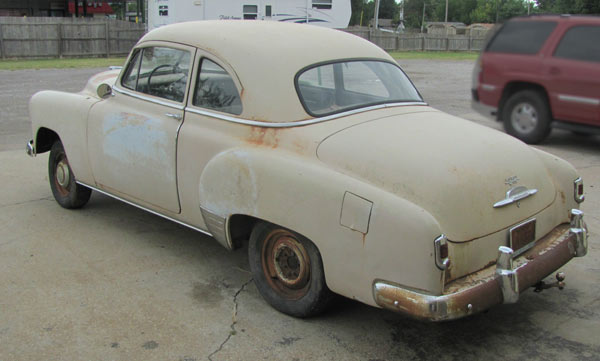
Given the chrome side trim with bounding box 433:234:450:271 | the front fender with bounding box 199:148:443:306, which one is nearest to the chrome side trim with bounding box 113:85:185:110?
the front fender with bounding box 199:148:443:306

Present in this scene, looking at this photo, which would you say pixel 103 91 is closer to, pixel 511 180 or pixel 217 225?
pixel 217 225

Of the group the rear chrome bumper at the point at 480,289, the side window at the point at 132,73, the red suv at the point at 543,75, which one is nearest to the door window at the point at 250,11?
the red suv at the point at 543,75

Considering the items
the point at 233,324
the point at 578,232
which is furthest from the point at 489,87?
the point at 233,324

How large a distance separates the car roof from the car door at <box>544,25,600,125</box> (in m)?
4.84

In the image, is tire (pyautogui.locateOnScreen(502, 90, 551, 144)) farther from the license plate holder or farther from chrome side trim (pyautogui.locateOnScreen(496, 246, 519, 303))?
chrome side trim (pyautogui.locateOnScreen(496, 246, 519, 303))

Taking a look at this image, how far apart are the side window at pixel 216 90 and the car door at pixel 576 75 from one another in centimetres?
606

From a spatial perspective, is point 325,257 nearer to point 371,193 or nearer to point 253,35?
point 371,193

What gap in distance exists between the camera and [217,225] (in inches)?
161

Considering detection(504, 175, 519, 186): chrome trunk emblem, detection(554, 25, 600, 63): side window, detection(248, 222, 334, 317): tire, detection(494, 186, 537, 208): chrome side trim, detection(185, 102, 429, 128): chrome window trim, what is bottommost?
detection(248, 222, 334, 317): tire

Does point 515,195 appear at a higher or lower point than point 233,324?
higher

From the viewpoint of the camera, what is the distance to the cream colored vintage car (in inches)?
128

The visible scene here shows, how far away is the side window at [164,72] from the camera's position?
457 centimetres

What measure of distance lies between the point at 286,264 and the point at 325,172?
736mm

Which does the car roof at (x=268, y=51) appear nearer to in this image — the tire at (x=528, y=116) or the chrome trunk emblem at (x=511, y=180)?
the chrome trunk emblem at (x=511, y=180)
